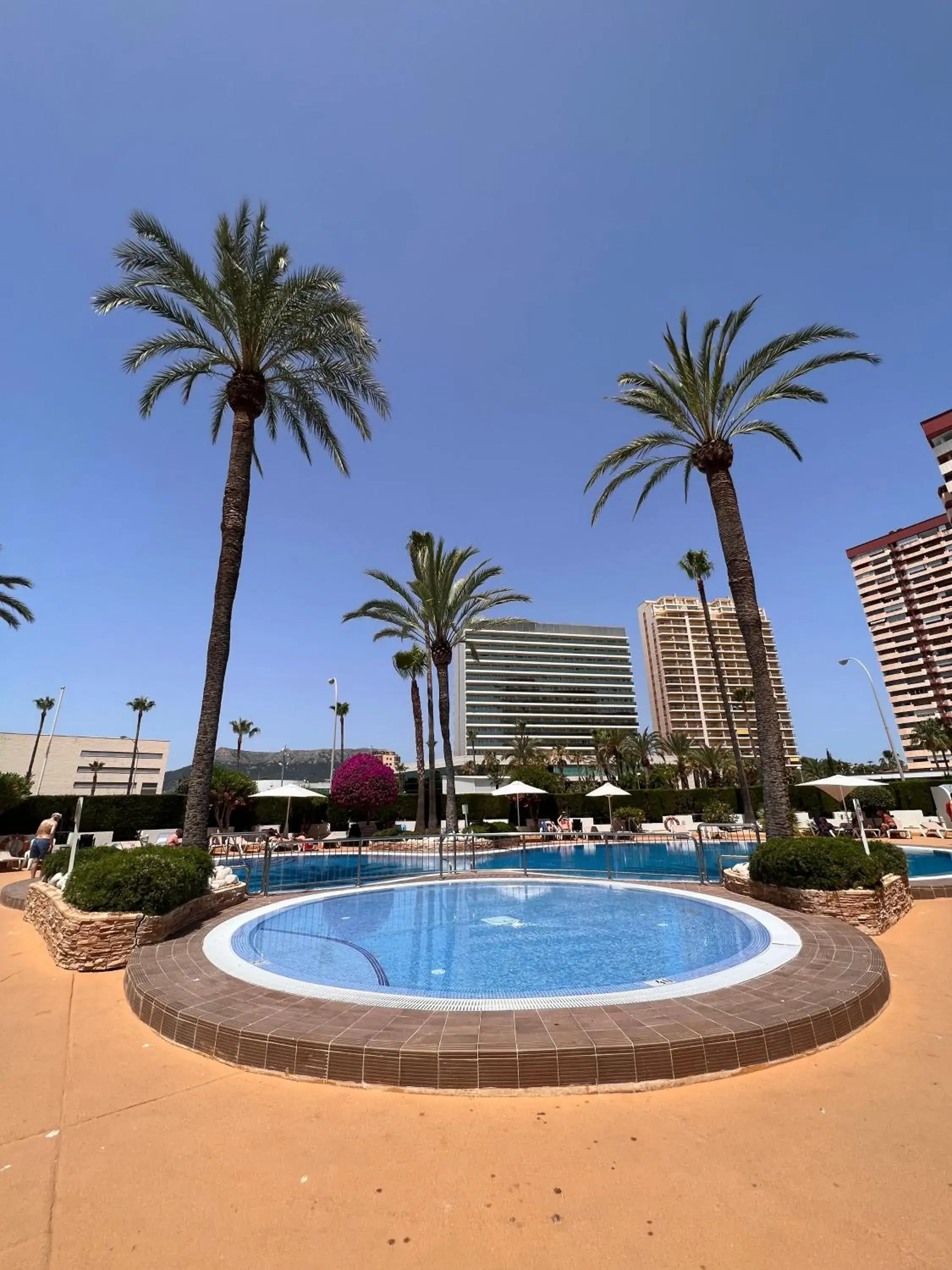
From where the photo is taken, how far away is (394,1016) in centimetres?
507

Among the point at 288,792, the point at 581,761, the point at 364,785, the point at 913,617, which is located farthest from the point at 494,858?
the point at 913,617

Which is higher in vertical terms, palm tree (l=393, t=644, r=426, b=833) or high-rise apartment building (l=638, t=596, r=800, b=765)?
high-rise apartment building (l=638, t=596, r=800, b=765)

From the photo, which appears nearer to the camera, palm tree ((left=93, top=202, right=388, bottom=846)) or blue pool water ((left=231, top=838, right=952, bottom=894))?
palm tree ((left=93, top=202, right=388, bottom=846))

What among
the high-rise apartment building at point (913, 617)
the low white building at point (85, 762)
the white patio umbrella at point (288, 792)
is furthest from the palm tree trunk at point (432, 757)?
the high-rise apartment building at point (913, 617)

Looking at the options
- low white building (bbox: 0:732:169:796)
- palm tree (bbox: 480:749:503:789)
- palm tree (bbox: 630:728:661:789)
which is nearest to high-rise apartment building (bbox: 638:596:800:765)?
palm tree (bbox: 630:728:661:789)

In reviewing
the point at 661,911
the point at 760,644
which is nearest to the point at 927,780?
the point at 760,644

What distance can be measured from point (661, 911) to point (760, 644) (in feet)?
21.2

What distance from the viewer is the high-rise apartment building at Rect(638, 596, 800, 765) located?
128125 mm

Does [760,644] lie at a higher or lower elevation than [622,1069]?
higher

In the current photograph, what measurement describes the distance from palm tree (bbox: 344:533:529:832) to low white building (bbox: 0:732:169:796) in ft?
248

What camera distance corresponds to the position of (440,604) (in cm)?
2670

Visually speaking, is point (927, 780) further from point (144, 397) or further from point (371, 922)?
point (144, 397)

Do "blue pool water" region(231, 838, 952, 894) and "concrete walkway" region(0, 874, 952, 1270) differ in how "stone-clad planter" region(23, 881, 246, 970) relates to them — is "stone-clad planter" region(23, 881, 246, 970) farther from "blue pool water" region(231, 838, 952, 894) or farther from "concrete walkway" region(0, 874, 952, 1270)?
"blue pool water" region(231, 838, 952, 894)

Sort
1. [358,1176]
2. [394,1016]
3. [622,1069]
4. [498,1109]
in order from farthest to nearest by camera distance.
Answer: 1. [394,1016]
2. [622,1069]
3. [498,1109]
4. [358,1176]
